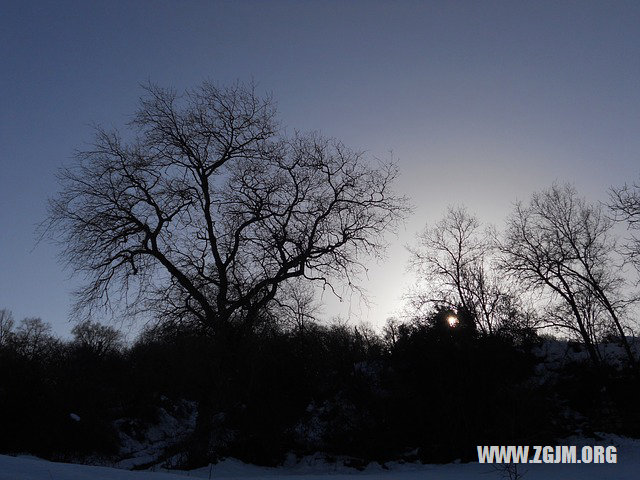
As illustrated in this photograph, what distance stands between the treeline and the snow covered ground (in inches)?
32.2

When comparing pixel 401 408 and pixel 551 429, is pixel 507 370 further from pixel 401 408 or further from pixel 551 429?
pixel 401 408

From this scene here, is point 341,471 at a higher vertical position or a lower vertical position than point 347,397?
lower

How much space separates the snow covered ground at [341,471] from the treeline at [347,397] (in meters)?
0.82

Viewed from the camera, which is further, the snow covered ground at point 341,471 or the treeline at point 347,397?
the treeline at point 347,397

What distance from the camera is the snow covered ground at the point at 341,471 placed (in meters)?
4.83

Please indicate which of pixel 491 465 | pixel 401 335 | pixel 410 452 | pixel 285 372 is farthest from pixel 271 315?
pixel 491 465

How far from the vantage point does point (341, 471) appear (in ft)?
50.1

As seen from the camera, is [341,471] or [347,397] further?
[347,397]

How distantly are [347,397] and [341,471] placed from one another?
349cm

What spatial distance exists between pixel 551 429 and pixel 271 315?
10702mm

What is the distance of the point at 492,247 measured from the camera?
28.4m

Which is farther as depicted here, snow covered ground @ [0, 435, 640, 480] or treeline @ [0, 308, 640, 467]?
treeline @ [0, 308, 640, 467]

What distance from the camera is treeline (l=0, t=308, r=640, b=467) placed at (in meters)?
15.3

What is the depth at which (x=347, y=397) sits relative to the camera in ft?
60.5
